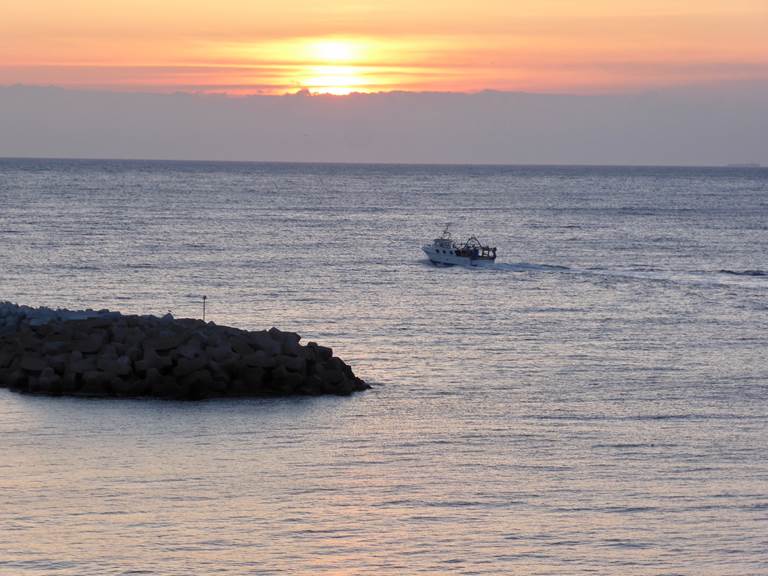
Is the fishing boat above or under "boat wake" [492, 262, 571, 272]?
above

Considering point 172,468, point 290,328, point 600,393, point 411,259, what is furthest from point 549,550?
point 411,259

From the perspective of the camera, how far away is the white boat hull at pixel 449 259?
75.1 meters

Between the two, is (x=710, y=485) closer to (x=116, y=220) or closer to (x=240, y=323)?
(x=240, y=323)

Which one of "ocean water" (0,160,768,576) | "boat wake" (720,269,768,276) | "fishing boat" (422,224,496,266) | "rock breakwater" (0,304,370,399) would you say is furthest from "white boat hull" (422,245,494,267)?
"rock breakwater" (0,304,370,399)

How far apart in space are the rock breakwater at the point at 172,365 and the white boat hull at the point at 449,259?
1633 inches

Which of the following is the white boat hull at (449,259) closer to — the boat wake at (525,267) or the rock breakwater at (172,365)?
the boat wake at (525,267)

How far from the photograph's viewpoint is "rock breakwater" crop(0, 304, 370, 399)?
3183cm

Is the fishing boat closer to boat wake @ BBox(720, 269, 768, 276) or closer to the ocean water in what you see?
the ocean water

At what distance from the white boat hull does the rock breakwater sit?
136ft

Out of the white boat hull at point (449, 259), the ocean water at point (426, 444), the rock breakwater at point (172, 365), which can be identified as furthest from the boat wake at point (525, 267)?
the rock breakwater at point (172, 365)

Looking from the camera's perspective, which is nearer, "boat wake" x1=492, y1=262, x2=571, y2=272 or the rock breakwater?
the rock breakwater

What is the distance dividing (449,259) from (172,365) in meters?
45.0

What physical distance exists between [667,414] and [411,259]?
4948 cm

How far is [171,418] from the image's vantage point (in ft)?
96.1
